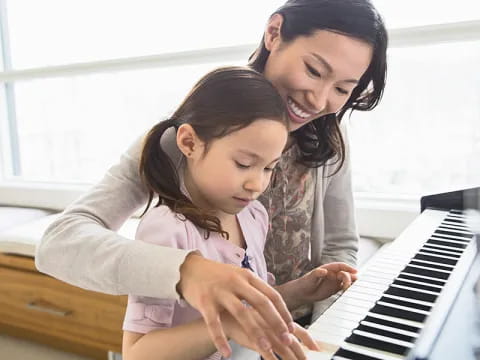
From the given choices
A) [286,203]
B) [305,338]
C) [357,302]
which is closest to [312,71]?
[286,203]

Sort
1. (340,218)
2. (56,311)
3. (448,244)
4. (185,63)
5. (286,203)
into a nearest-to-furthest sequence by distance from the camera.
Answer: (448,244) → (286,203) → (340,218) → (56,311) → (185,63)

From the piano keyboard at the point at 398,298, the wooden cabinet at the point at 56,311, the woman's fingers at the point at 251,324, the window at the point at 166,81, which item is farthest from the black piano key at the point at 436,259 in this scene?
the wooden cabinet at the point at 56,311

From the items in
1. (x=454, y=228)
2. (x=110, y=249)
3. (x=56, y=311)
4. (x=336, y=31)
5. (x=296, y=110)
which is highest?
(x=336, y=31)

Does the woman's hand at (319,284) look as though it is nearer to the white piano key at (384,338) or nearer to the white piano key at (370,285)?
the white piano key at (370,285)

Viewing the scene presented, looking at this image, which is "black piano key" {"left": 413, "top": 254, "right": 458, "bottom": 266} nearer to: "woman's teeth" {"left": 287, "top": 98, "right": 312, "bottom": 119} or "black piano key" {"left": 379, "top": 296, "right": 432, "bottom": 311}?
"black piano key" {"left": 379, "top": 296, "right": 432, "bottom": 311}

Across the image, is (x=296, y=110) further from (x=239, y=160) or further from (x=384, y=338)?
(x=384, y=338)

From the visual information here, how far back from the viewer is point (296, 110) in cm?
105

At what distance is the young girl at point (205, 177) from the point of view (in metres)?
0.82

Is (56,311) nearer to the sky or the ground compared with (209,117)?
nearer to the ground

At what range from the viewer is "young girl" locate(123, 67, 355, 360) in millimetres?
822

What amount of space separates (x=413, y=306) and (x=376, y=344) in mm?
128

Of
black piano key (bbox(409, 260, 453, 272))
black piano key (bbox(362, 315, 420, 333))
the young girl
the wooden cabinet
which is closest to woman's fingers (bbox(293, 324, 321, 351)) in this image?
black piano key (bbox(362, 315, 420, 333))

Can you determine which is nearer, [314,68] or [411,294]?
[411,294]

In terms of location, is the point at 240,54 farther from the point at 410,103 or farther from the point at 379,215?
the point at 379,215
